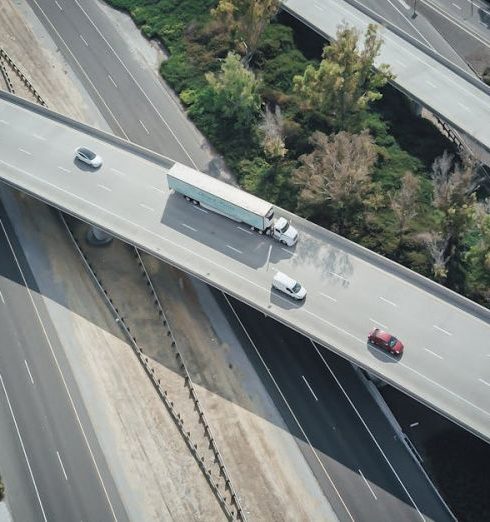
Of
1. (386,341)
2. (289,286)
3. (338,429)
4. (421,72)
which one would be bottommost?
(338,429)

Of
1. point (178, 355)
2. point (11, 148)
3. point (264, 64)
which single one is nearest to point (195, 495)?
point (178, 355)

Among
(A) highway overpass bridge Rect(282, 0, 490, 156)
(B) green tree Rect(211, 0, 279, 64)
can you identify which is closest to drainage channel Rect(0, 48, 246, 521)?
(B) green tree Rect(211, 0, 279, 64)

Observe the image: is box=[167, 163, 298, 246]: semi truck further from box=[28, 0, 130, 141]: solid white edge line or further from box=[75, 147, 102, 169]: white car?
box=[28, 0, 130, 141]: solid white edge line

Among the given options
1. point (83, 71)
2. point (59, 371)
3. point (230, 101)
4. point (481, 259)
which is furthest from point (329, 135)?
point (59, 371)

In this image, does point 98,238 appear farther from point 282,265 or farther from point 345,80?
point 345,80

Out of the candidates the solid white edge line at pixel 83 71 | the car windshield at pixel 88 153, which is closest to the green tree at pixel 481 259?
the car windshield at pixel 88 153

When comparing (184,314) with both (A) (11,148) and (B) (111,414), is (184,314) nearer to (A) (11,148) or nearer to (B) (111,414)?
(B) (111,414)

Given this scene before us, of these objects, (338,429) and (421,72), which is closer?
(338,429)
